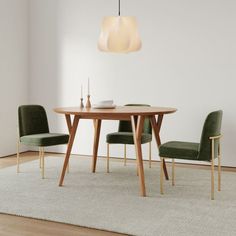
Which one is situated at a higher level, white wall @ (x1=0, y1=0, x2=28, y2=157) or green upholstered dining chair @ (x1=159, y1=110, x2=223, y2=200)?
white wall @ (x1=0, y1=0, x2=28, y2=157)

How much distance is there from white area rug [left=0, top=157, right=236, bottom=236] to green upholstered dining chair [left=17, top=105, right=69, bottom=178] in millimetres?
388

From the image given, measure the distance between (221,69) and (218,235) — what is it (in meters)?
2.87

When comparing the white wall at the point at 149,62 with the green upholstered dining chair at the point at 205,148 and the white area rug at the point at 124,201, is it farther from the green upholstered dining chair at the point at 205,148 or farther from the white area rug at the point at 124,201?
the green upholstered dining chair at the point at 205,148

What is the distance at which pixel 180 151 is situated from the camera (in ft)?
12.3

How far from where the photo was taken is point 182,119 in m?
5.59

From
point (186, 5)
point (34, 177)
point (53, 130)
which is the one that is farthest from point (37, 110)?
point (186, 5)

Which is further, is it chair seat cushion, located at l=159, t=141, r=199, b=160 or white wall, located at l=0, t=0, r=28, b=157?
white wall, located at l=0, t=0, r=28, b=157

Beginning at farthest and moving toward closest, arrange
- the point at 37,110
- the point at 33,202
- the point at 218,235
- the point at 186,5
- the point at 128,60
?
the point at 128,60, the point at 186,5, the point at 37,110, the point at 33,202, the point at 218,235

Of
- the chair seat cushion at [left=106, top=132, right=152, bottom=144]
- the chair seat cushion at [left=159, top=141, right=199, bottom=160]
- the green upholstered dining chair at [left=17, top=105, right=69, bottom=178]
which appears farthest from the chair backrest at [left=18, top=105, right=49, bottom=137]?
the chair seat cushion at [left=159, top=141, right=199, bottom=160]

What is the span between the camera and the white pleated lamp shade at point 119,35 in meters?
4.23

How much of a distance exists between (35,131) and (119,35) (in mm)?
1574

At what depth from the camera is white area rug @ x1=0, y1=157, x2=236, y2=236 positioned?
310 cm

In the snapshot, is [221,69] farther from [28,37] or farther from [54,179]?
[28,37]

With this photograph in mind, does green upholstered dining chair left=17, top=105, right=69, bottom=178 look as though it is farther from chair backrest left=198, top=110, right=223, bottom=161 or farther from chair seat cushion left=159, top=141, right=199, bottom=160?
chair backrest left=198, top=110, right=223, bottom=161
